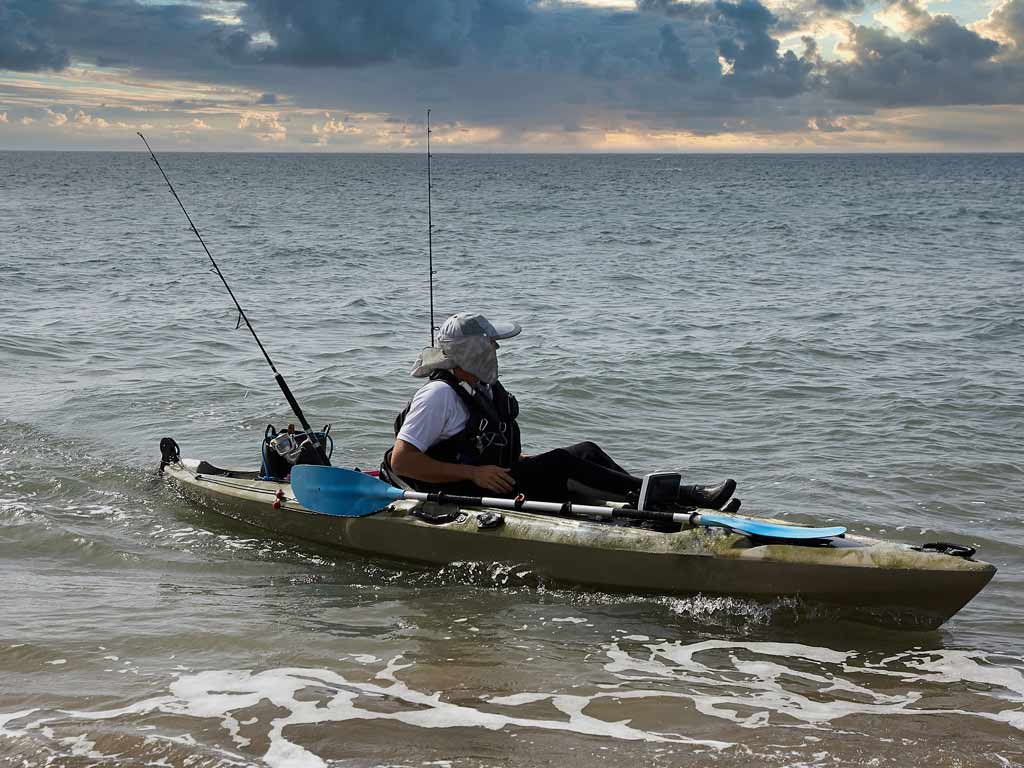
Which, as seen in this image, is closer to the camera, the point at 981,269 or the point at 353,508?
the point at 353,508

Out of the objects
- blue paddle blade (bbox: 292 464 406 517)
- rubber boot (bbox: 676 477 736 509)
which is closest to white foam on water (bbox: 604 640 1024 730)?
rubber boot (bbox: 676 477 736 509)

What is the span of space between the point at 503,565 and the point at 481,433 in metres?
0.76

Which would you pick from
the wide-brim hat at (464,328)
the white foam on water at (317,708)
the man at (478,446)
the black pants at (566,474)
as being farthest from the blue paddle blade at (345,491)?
the white foam on water at (317,708)

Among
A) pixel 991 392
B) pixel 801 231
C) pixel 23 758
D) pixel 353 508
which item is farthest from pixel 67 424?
pixel 801 231

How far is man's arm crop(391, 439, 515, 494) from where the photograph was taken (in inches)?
228

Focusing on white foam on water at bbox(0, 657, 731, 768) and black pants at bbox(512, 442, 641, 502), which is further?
black pants at bbox(512, 442, 641, 502)

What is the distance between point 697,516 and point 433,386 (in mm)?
1589

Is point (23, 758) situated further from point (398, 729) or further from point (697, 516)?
point (697, 516)

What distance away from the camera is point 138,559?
6547mm

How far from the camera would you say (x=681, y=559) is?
5.38 meters

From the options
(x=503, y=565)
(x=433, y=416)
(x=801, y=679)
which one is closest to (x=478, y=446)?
(x=433, y=416)

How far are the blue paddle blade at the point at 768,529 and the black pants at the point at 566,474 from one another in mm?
548

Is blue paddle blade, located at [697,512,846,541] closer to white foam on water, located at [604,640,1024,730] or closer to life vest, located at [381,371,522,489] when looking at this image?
white foam on water, located at [604,640,1024,730]

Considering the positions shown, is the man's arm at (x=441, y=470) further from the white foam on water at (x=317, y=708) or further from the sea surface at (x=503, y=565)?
the white foam on water at (x=317, y=708)
